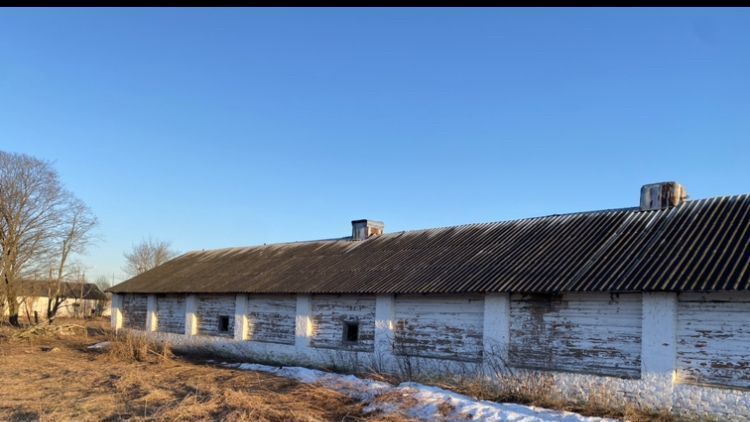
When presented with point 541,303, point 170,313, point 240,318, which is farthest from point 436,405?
point 170,313

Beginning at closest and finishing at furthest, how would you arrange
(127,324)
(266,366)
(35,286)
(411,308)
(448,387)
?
(448,387)
(411,308)
(266,366)
(127,324)
(35,286)

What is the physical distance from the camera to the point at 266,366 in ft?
60.0

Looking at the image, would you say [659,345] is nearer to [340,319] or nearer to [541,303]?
[541,303]

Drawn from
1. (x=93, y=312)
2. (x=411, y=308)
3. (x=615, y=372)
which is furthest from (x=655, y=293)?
(x=93, y=312)

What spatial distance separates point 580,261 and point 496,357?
9.67 ft

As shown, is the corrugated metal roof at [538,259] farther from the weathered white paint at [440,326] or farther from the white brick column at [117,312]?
the white brick column at [117,312]

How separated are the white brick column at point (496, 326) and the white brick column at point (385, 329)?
3020 millimetres

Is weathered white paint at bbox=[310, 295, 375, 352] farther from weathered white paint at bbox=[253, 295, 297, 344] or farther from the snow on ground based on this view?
the snow on ground

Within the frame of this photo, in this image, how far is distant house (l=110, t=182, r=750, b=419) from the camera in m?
11.0

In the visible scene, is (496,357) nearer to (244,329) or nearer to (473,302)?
(473,302)

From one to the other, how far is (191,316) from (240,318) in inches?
129

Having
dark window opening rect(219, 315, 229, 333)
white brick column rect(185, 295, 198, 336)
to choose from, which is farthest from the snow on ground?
white brick column rect(185, 295, 198, 336)
